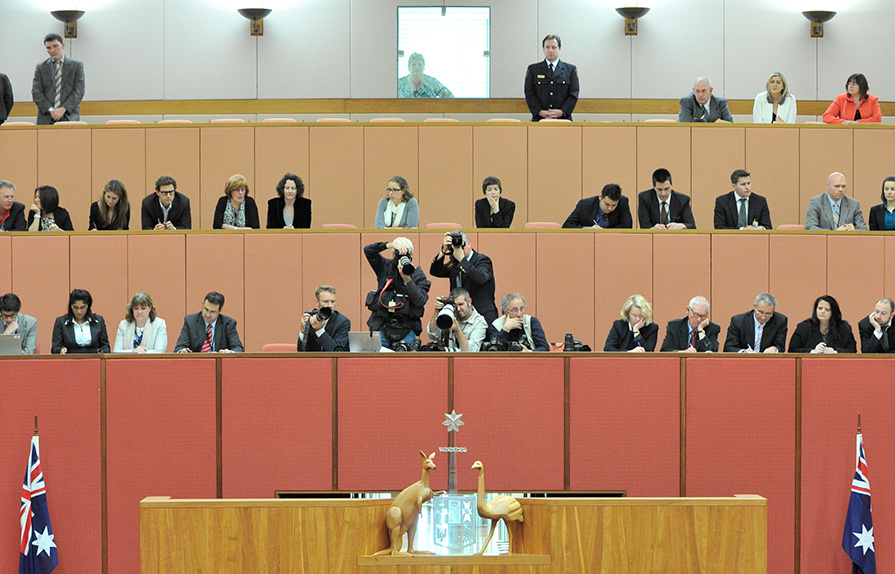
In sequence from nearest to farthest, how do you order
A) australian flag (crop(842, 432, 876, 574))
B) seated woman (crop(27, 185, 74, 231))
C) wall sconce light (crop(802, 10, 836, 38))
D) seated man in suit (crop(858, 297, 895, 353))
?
australian flag (crop(842, 432, 876, 574)), seated man in suit (crop(858, 297, 895, 353)), seated woman (crop(27, 185, 74, 231)), wall sconce light (crop(802, 10, 836, 38))

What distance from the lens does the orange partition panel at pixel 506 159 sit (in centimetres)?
1050

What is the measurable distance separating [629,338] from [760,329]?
101cm

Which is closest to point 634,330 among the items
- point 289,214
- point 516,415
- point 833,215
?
point 516,415

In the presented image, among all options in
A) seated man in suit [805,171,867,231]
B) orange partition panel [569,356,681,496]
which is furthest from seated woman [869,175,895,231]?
orange partition panel [569,356,681,496]

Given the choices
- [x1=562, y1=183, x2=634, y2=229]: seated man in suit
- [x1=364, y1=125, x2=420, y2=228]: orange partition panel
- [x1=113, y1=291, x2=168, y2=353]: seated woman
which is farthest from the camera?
[x1=364, y1=125, x2=420, y2=228]: orange partition panel

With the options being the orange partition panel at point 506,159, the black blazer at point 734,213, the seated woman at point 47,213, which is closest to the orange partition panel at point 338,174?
the orange partition panel at point 506,159

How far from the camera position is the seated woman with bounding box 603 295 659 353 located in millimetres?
→ 7148

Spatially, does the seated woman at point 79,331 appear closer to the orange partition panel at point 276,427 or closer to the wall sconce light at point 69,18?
the orange partition panel at point 276,427

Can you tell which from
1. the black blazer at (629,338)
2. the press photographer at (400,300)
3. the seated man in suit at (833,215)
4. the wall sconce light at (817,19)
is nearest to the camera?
the press photographer at (400,300)

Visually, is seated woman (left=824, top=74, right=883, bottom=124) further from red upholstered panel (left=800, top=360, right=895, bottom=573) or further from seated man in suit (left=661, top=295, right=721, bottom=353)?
red upholstered panel (left=800, top=360, right=895, bottom=573)

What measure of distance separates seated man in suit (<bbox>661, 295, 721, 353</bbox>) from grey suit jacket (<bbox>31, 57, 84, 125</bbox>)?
6.84 meters

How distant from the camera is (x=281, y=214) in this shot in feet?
29.7

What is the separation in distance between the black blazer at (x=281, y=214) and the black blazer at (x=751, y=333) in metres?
3.58

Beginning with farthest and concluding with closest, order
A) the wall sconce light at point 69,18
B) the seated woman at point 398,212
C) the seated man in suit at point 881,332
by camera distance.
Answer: the wall sconce light at point 69,18 < the seated woman at point 398,212 < the seated man in suit at point 881,332
